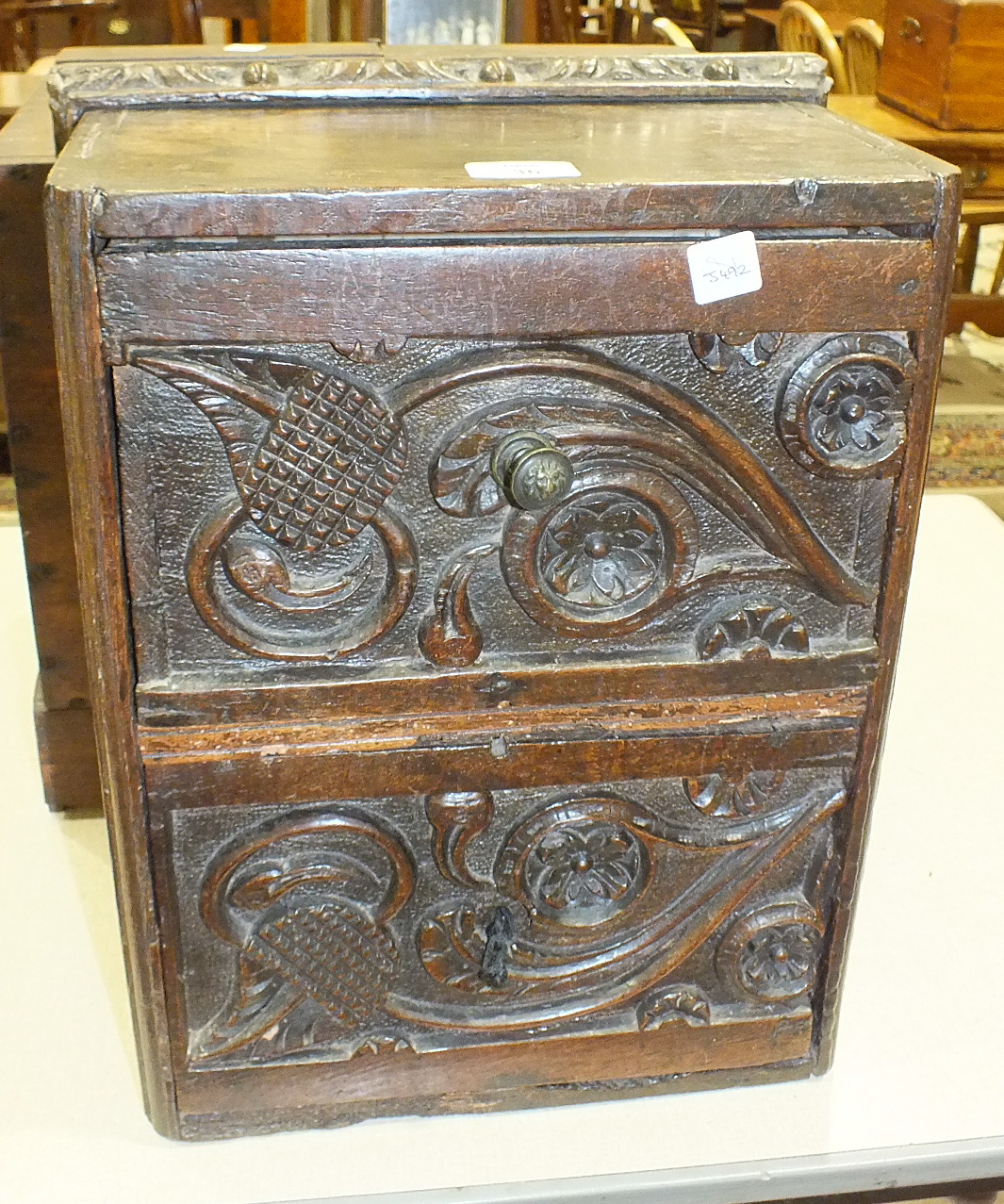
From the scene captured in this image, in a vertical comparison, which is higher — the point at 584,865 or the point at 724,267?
the point at 724,267

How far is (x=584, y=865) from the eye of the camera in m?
0.92

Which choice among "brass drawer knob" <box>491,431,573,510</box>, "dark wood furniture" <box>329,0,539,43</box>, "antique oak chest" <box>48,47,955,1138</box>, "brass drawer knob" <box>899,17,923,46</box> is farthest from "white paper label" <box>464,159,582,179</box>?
"brass drawer knob" <box>899,17,923,46</box>

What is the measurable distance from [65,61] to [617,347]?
49cm

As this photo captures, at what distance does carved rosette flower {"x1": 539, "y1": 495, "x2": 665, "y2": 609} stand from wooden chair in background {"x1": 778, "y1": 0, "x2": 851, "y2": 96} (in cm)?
222

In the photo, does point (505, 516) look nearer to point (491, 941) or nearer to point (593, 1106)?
point (491, 941)

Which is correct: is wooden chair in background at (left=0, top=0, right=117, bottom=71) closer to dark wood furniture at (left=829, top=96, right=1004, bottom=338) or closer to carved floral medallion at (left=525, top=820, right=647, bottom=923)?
dark wood furniture at (left=829, top=96, right=1004, bottom=338)

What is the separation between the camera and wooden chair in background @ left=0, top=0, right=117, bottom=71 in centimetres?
333

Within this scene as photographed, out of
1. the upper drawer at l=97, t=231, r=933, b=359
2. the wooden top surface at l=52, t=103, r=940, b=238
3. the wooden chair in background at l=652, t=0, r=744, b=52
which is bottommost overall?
the wooden chair in background at l=652, t=0, r=744, b=52

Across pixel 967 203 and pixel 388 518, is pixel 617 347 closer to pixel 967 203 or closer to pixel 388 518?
pixel 388 518

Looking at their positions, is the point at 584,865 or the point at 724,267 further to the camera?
the point at 584,865

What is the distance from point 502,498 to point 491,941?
1.03ft

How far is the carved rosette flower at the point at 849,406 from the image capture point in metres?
0.79

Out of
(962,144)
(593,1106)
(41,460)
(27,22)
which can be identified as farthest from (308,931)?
(27,22)

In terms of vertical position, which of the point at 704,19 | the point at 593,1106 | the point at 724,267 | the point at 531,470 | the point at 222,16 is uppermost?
the point at 724,267
